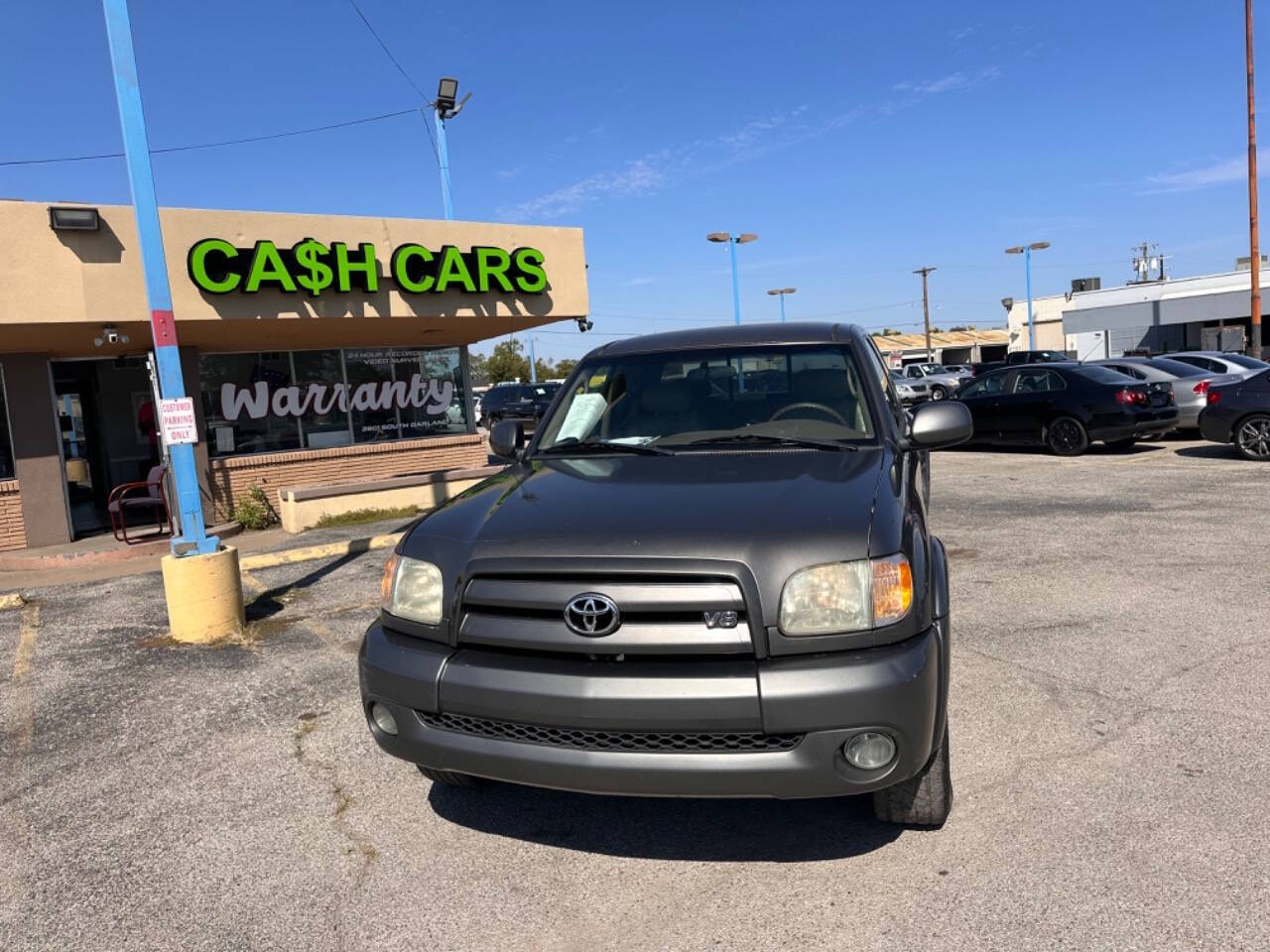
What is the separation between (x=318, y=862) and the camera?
10.8 feet

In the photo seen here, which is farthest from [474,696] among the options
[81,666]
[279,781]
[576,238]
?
[576,238]

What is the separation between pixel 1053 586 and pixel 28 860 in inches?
234

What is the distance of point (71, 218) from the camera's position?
9336mm

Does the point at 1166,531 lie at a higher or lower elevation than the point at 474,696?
lower

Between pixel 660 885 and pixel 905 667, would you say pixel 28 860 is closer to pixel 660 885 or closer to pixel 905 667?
pixel 660 885

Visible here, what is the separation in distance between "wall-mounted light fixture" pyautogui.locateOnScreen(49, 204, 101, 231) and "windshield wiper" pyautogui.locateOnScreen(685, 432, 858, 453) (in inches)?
327

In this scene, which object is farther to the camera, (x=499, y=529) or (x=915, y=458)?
(x=915, y=458)

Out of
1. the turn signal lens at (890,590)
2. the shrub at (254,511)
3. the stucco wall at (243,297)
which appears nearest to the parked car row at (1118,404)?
the stucco wall at (243,297)

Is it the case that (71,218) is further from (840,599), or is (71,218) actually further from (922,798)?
(922,798)

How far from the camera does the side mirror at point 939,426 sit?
3879mm

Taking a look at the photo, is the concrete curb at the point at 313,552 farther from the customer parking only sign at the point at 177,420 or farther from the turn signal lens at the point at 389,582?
the turn signal lens at the point at 389,582

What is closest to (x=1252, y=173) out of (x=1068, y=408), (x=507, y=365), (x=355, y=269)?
(x=1068, y=408)

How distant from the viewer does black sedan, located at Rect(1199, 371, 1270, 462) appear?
1234cm

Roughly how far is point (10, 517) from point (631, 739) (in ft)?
35.7
